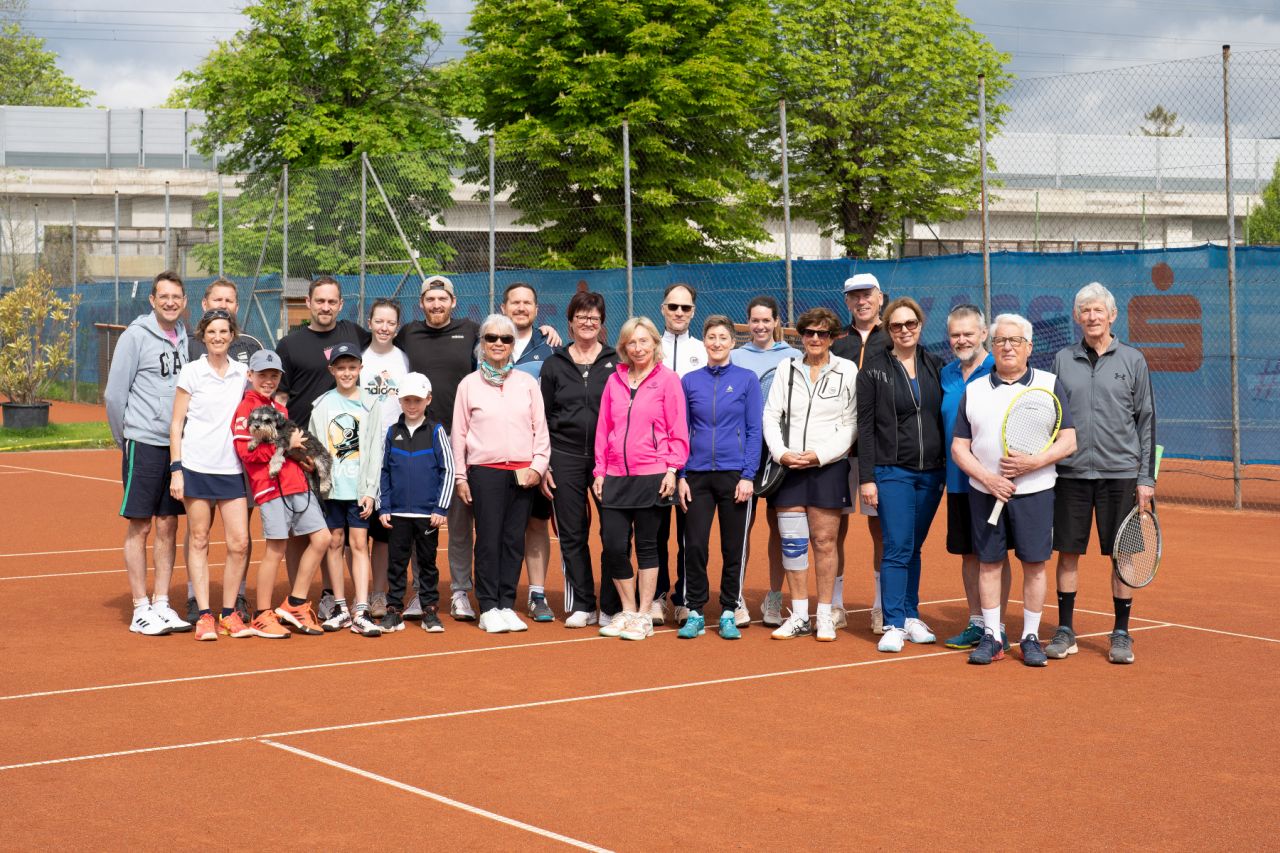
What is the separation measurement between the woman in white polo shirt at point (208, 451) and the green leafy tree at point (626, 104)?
1860 cm

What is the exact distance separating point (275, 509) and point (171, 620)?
879 millimetres

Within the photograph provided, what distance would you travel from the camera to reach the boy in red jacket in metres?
8.05

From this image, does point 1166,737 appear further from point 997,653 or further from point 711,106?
point 711,106

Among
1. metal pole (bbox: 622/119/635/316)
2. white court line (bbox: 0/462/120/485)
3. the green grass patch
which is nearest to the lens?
metal pole (bbox: 622/119/635/316)

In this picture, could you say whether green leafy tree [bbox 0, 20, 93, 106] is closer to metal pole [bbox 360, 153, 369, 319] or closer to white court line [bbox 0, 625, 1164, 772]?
metal pole [bbox 360, 153, 369, 319]

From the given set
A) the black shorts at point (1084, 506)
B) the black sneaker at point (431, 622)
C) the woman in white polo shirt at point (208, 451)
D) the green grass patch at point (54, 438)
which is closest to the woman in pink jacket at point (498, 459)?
the black sneaker at point (431, 622)

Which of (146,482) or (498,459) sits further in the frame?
(498,459)

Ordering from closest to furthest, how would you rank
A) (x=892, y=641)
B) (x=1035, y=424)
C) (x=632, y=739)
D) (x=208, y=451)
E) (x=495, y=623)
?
(x=632, y=739), (x=1035, y=424), (x=892, y=641), (x=208, y=451), (x=495, y=623)

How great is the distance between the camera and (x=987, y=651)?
24.2ft

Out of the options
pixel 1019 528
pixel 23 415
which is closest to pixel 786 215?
pixel 1019 528

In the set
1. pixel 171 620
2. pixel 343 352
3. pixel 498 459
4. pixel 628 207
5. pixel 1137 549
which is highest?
pixel 628 207

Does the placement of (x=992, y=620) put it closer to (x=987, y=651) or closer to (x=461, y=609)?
(x=987, y=651)

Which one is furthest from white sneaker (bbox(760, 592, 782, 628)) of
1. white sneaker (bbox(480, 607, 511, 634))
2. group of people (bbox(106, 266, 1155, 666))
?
white sneaker (bbox(480, 607, 511, 634))

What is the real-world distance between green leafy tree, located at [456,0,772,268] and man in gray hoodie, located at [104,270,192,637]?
1838 centimetres
